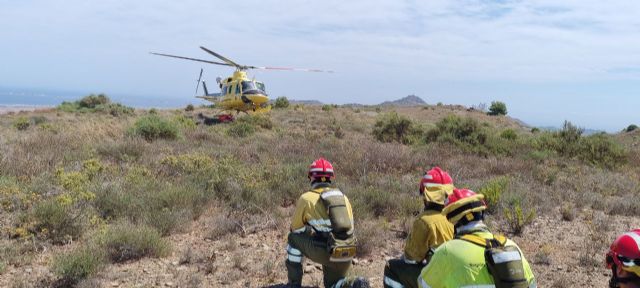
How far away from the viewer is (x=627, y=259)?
2457 millimetres

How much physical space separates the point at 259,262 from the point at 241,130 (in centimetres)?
1149

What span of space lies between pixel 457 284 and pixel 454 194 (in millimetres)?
586

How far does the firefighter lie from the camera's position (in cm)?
244

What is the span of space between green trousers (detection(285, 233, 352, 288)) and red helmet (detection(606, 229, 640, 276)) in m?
2.61

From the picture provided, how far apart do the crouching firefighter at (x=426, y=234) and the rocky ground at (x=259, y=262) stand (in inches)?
57.2

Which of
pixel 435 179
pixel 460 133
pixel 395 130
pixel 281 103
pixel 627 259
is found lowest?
pixel 395 130

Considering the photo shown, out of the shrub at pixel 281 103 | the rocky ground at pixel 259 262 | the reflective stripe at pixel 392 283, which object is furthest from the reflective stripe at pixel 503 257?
the shrub at pixel 281 103

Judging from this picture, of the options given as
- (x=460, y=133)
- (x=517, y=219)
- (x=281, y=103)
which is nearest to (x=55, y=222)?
(x=517, y=219)

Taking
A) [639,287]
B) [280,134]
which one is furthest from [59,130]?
[639,287]

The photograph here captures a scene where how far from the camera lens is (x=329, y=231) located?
4.64 m

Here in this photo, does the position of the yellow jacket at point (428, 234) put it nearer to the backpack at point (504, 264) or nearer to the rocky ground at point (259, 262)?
the backpack at point (504, 264)

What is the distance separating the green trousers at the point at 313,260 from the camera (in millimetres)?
4625

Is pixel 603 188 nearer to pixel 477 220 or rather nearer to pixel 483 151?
pixel 483 151

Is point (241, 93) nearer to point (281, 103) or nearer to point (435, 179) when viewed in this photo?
point (281, 103)
